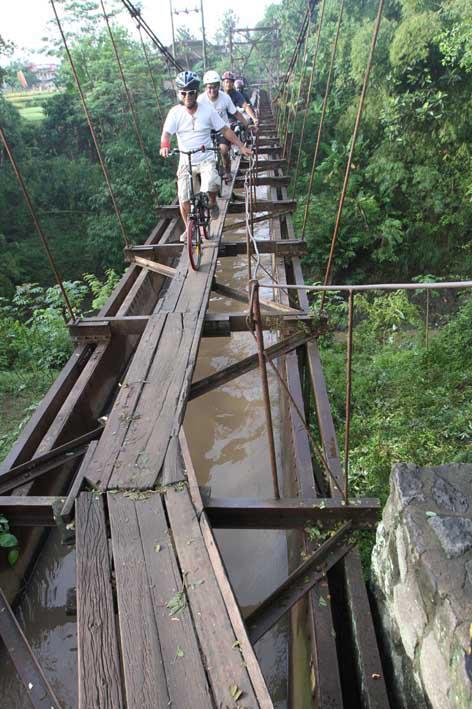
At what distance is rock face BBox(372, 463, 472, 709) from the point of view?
129 centimetres

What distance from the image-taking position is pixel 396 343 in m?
6.73

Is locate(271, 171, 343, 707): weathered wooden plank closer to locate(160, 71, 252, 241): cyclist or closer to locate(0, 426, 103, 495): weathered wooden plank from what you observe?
locate(0, 426, 103, 495): weathered wooden plank

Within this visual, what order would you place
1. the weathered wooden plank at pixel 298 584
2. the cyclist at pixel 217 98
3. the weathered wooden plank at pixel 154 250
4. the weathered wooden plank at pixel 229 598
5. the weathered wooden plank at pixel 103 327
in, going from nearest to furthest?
the weathered wooden plank at pixel 229 598 → the weathered wooden plank at pixel 298 584 → the weathered wooden plank at pixel 103 327 → the weathered wooden plank at pixel 154 250 → the cyclist at pixel 217 98

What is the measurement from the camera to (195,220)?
462 centimetres

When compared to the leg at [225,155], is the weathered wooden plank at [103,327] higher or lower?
lower

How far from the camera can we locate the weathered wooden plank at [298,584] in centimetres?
192

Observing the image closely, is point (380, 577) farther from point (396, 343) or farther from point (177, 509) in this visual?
point (396, 343)

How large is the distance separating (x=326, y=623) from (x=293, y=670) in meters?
0.80

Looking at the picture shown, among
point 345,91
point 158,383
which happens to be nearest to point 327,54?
point 345,91

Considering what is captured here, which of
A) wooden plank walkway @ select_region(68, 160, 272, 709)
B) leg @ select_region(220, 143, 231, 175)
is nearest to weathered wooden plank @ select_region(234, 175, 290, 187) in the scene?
leg @ select_region(220, 143, 231, 175)

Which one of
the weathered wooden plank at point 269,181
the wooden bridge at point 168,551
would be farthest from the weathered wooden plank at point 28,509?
the weathered wooden plank at point 269,181

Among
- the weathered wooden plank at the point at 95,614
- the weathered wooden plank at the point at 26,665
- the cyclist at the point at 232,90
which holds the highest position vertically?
the cyclist at the point at 232,90

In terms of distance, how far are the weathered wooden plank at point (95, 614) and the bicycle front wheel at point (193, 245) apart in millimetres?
2828

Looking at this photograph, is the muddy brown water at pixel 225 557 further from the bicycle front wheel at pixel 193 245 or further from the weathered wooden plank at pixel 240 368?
the bicycle front wheel at pixel 193 245
